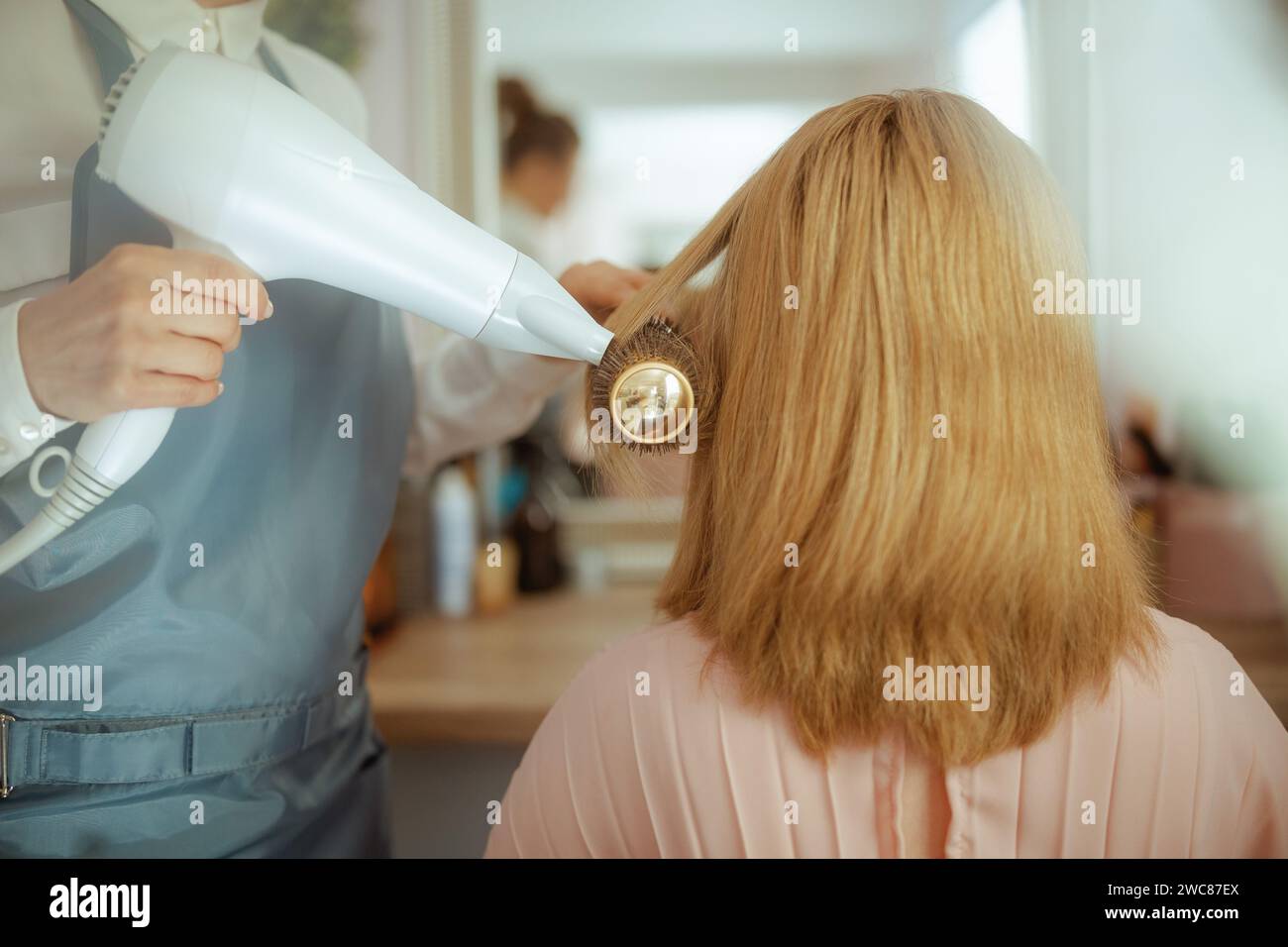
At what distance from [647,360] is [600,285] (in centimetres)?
17

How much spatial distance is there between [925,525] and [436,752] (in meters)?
0.63

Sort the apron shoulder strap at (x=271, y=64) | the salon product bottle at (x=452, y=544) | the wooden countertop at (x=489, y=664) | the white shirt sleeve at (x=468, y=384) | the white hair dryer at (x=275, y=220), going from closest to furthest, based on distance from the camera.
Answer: the white hair dryer at (x=275, y=220), the apron shoulder strap at (x=271, y=64), the white shirt sleeve at (x=468, y=384), the wooden countertop at (x=489, y=664), the salon product bottle at (x=452, y=544)

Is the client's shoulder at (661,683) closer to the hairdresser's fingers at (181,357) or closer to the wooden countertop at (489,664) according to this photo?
the wooden countertop at (489,664)

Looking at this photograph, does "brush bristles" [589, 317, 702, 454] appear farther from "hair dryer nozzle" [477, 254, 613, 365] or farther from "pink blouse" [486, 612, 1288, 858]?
"pink blouse" [486, 612, 1288, 858]

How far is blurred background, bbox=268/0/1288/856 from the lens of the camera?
71 centimetres

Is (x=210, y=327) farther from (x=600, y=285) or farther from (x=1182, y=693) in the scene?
(x=1182, y=693)

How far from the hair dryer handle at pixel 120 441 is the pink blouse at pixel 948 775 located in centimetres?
34

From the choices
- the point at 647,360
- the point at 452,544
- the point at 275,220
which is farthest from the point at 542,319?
the point at 452,544

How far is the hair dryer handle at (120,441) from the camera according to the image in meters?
0.58

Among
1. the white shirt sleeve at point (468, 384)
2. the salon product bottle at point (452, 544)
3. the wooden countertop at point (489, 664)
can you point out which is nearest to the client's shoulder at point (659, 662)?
the wooden countertop at point (489, 664)

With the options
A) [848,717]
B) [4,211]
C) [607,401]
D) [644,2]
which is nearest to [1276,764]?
[848,717]

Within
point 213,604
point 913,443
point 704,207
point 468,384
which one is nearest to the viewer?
point 913,443

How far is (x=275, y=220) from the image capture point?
564 millimetres

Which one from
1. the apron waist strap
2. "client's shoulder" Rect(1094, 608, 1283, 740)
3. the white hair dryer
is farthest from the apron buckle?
"client's shoulder" Rect(1094, 608, 1283, 740)
